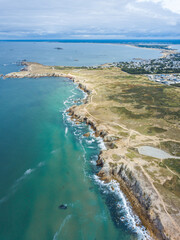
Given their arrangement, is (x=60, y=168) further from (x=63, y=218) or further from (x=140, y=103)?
(x=140, y=103)

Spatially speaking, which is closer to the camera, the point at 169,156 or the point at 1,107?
the point at 169,156

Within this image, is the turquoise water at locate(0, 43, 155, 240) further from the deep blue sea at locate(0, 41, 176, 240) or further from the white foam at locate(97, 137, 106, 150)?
the white foam at locate(97, 137, 106, 150)

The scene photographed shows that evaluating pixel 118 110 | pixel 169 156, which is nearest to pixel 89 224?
pixel 169 156

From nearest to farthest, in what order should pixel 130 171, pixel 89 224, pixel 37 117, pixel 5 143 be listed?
1. pixel 89 224
2. pixel 130 171
3. pixel 5 143
4. pixel 37 117

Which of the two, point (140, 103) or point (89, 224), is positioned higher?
point (140, 103)

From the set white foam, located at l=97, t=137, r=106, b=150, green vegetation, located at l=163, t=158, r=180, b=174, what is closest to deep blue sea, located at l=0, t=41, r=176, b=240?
white foam, located at l=97, t=137, r=106, b=150

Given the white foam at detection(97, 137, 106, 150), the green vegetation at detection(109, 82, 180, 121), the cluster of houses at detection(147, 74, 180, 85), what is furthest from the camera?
the cluster of houses at detection(147, 74, 180, 85)

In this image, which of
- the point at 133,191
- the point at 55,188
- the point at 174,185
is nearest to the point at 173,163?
the point at 174,185
